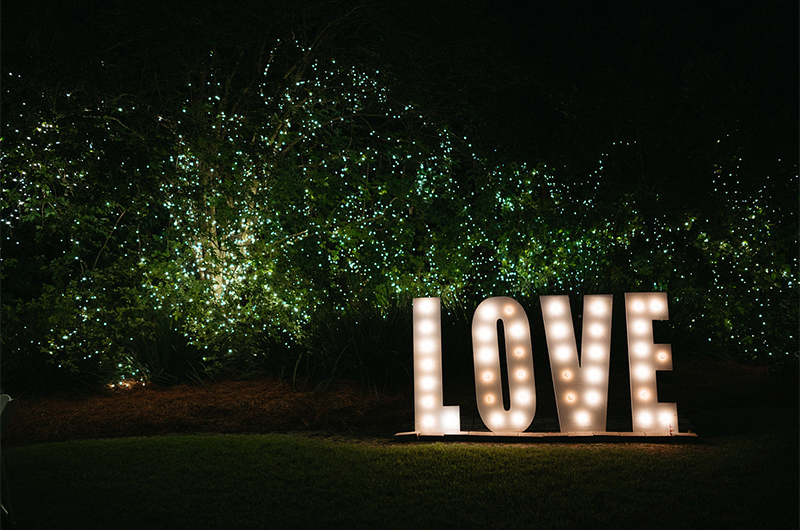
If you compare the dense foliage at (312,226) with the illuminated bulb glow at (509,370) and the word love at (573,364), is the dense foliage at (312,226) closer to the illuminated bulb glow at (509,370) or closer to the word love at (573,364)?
the word love at (573,364)

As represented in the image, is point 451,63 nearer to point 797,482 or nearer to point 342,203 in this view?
point 342,203

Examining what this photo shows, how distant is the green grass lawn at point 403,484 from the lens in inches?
196

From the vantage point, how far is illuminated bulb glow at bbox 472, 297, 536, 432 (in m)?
7.10

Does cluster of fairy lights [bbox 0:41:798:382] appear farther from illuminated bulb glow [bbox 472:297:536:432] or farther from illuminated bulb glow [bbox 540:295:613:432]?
illuminated bulb glow [bbox 472:297:536:432]

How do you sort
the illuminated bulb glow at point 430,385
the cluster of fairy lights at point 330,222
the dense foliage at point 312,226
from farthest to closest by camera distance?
the cluster of fairy lights at point 330,222 < the dense foliage at point 312,226 < the illuminated bulb glow at point 430,385

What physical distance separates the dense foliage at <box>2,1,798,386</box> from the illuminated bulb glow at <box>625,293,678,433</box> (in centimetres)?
222

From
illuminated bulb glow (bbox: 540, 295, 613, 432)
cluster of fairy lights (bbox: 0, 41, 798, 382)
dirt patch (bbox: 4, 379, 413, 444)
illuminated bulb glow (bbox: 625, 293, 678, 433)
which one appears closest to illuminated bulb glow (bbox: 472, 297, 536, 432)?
illuminated bulb glow (bbox: 540, 295, 613, 432)

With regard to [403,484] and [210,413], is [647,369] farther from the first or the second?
[210,413]

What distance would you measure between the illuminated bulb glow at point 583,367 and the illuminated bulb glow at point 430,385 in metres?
1.07

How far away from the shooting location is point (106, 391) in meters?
9.77

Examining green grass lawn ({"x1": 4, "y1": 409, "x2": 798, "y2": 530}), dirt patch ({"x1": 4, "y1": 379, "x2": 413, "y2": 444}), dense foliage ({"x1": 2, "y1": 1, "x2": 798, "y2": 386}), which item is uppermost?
dense foliage ({"x1": 2, "y1": 1, "x2": 798, "y2": 386})

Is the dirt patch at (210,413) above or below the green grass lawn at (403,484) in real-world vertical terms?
above

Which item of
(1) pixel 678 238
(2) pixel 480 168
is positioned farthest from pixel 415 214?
(1) pixel 678 238

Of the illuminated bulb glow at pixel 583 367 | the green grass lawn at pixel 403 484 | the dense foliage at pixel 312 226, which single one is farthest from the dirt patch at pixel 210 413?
the illuminated bulb glow at pixel 583 367
